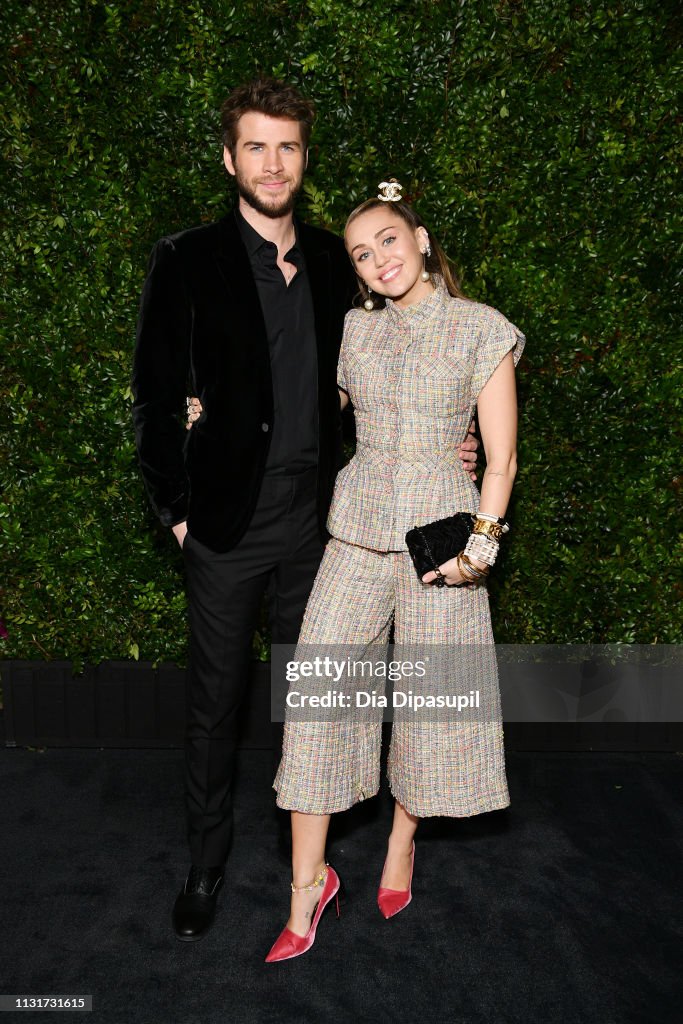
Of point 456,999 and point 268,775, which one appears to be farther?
point 268,775

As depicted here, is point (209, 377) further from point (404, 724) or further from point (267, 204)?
point (404, 724)

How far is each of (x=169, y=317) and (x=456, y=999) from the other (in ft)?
6.44

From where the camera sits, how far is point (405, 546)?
92.4 inches

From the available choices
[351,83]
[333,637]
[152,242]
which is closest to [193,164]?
[152,242]

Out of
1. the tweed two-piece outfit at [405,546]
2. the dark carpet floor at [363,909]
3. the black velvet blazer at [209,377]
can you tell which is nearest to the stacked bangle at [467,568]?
the tweed two-piece outfit at [405,546]

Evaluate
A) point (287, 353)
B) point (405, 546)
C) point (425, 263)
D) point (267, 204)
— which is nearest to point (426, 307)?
point (425, 263)

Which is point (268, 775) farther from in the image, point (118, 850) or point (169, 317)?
point (169, 317)

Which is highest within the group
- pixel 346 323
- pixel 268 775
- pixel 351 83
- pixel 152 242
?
pixel 351 83

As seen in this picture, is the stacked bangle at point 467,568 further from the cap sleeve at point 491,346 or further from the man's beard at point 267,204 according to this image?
the man's beard at point 267,204

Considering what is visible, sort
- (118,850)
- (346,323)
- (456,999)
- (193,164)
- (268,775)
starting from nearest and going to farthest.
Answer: (456,999), (346,323), (118,850), (193,164), (268,775)

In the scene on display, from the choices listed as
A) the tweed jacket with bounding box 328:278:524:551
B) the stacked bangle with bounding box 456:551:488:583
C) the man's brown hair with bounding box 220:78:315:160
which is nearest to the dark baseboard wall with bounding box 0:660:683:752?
the tweed jacket with bounding box 328:278:524:551

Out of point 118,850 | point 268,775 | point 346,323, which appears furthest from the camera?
point 268,775

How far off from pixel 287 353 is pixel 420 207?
1.07 meters

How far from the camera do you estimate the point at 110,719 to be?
369 centimetres
